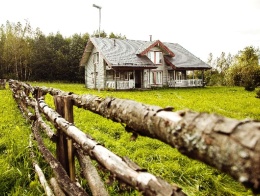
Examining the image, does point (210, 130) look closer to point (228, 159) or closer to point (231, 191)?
point (228, 159)

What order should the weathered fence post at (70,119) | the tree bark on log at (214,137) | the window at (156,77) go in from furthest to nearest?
1. the window at (156,77)
2. the weathered fence post at (70,119)
3. the tree bark on log at (214,137)

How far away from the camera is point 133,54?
95.8ft

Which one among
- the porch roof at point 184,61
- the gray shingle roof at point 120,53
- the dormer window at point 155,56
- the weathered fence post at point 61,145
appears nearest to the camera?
the weathered fence post at point 61,145

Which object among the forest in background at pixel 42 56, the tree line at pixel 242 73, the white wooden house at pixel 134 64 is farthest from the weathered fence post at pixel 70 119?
the forest in background at pixel 42 56

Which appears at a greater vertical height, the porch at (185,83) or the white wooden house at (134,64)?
the white wooden house at (134,64)

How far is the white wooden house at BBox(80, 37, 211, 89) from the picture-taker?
27312 mm

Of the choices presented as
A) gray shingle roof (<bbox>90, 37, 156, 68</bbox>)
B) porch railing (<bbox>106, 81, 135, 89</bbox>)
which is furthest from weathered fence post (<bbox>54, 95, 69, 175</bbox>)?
porch railing (<bbox>106, 81, 135, 89</bbox>)

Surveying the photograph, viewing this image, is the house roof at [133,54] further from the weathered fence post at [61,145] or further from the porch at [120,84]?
the weathered fence post at [61,145]

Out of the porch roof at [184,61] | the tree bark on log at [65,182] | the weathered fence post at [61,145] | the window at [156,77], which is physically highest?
the porch roof at [184,61]

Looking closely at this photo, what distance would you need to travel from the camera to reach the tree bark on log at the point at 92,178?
8.66 ft

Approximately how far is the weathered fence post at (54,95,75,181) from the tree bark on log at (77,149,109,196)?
0.49ft

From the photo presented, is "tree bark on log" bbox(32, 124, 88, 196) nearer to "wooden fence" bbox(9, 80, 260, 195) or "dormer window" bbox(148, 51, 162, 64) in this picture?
"wooden fence" bbox(9, 80, 260, 195)

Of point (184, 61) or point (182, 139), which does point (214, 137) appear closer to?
point (182, 139)

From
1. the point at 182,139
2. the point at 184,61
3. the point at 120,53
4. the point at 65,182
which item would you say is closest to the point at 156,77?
the point at 184,61
